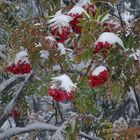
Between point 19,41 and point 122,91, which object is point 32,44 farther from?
point 122,91

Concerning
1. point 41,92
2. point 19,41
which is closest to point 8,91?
point 41,92

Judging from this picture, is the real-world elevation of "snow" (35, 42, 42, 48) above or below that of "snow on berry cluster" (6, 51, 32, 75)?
above

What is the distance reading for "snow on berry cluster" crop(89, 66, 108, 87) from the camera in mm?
2584

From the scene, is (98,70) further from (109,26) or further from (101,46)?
(109,26)

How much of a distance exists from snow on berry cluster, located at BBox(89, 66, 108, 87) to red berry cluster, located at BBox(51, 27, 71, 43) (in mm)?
297

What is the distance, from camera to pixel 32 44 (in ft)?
9.37

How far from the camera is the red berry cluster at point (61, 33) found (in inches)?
104

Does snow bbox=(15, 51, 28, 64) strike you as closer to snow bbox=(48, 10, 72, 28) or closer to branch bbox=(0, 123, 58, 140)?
snow bbox=(48, 10, 72, 28)

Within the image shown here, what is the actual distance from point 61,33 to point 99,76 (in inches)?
14.4

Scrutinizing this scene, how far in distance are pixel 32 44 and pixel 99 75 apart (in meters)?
0.56

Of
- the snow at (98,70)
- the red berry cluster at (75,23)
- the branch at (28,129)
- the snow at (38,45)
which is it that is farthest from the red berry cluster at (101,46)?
the branch at (28,129)

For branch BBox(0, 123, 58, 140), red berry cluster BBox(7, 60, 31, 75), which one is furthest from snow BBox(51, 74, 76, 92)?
branch BBox(0, 123, 58, 140)

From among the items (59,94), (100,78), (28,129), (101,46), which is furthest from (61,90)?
(28,129)

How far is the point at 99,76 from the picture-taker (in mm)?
2586
